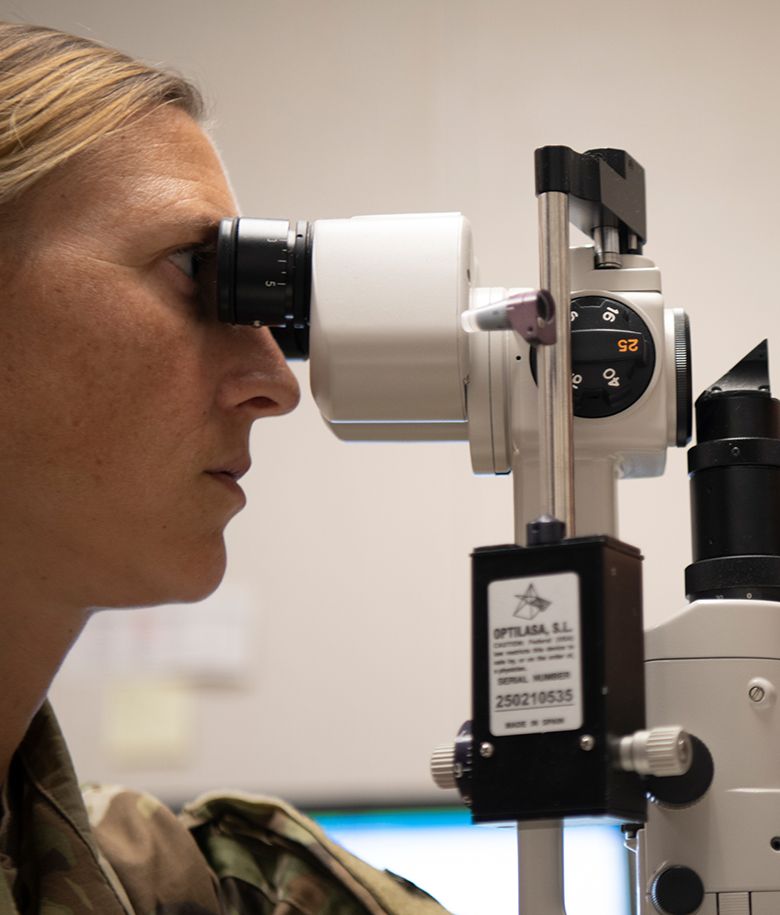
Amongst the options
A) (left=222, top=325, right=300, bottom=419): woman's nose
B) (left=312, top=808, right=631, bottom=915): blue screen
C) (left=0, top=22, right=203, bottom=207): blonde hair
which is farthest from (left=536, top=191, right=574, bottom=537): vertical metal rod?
(left=312, top=808, right=631, bottom=915): blue screen

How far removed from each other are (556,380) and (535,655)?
17 centimetres

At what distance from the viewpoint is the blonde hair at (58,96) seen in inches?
30.9

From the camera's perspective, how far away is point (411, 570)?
1.81 m

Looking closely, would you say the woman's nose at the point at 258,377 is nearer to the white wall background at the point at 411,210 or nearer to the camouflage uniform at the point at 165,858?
the camouflage uniform at the point at 165,858

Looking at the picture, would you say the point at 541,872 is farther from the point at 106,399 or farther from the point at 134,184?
the point at 134,184

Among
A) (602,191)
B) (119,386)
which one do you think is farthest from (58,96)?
(602,191)

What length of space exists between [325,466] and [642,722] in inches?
51.7

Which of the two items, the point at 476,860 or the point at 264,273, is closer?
the point at 264,273

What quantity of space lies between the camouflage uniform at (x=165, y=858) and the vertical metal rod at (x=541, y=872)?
0.81 ft

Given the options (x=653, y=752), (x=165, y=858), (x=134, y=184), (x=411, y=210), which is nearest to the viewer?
(x=653, y=752)

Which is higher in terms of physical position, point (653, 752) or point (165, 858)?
point (653, 752)

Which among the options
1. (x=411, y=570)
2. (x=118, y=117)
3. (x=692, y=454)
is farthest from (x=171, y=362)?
(x=411, y=570)

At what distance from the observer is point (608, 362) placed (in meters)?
0.69

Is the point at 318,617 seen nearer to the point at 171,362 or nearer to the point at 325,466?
the point at 325,466
